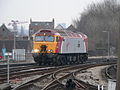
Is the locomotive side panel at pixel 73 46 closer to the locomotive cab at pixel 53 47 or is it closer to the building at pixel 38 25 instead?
the locomotive cab at pixel 53 47

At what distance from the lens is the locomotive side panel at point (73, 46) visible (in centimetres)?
2724

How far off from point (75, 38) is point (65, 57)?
2807 mm

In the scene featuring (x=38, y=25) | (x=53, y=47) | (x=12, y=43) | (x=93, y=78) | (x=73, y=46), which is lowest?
(x=93, y=78)

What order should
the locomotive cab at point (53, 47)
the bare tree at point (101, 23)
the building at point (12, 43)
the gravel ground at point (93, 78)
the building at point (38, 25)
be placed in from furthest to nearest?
1. the building at point (38, 25)
2. the bare tree at point (101, 23)
3. the building at point (12, 43)
4. the locomotive cab at point (53, 47)
5. the gravel ground at point (93, 78)

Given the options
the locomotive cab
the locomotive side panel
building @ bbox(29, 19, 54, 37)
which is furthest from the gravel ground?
building @ bbox(29, 19, 54, 37)

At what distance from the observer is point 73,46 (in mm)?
29078

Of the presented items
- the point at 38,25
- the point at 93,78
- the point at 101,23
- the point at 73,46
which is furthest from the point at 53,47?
the point at 38,25

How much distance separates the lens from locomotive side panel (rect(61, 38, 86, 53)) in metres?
27.2

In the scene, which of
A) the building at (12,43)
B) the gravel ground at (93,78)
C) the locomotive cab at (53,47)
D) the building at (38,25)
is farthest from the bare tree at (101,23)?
the gravel ground at (93,78)

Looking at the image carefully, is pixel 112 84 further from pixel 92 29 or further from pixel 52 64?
pixel 92 29

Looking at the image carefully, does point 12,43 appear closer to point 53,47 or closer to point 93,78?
point 53,47

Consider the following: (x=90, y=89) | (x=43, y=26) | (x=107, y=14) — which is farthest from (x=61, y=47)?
(x=43, y=26)

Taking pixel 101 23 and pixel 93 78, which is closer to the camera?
pixel 93 78

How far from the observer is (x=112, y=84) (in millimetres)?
8406
